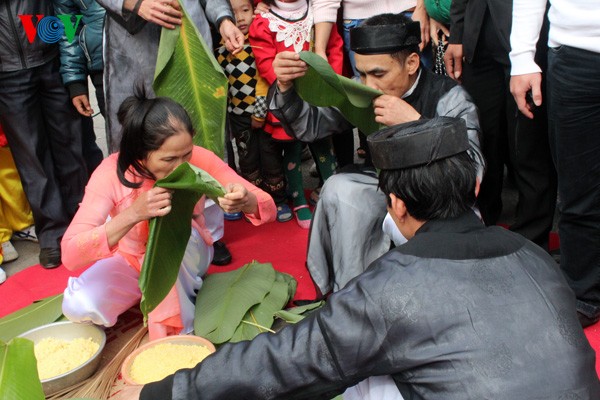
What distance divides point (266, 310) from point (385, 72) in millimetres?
1089

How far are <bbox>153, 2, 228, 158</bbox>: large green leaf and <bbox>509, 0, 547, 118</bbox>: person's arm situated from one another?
1.25 metres

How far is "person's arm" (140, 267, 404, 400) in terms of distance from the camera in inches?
56.7

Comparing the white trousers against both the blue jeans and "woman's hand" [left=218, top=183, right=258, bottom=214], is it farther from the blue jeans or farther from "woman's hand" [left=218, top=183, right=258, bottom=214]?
the blue jeans

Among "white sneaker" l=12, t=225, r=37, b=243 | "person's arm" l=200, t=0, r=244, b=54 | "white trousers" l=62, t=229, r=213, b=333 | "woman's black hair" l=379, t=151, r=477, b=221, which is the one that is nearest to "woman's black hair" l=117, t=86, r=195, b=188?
"white trousers" l=62, t=229, r=213, b=333

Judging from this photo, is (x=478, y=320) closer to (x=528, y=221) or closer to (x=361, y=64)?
(x=361, y=64)

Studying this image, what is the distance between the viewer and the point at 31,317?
2.87m

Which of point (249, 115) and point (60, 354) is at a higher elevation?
point (249, 115)

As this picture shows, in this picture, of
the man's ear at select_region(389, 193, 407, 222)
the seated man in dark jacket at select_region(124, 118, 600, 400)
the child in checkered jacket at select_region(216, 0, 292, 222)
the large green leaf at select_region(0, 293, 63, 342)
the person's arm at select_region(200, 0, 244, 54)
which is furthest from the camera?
the child in checkered jacket at select_region(216, 0, 292, 222)

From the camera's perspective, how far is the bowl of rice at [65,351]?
234 centimetres

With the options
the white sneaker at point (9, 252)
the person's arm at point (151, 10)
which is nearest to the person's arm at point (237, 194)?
the person's arm at point (151, 10)

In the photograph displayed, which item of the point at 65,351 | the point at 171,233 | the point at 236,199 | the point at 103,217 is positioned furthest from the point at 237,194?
the point at 65,351

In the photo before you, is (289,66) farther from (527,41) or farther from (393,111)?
(527,41)

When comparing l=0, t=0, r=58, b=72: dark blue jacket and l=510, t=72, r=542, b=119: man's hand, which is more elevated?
l=0, t=0, r=58, b=72: dark blue jacket

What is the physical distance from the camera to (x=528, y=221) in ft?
10.1
